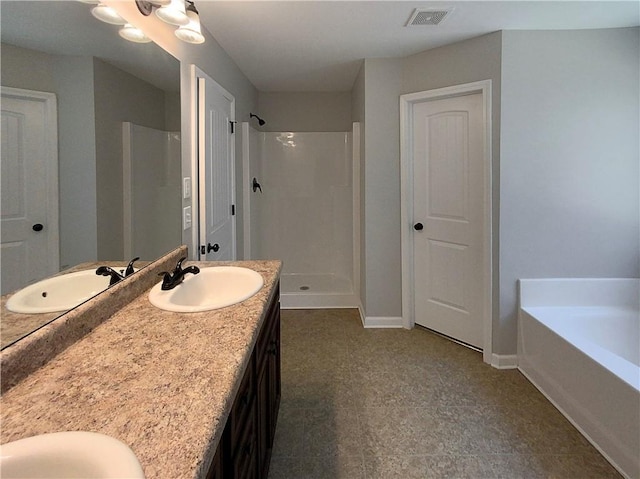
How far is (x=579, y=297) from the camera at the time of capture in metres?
2.41

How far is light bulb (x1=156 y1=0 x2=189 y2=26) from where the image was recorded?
1.54 meters

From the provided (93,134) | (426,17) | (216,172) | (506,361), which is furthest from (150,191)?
(506,361)

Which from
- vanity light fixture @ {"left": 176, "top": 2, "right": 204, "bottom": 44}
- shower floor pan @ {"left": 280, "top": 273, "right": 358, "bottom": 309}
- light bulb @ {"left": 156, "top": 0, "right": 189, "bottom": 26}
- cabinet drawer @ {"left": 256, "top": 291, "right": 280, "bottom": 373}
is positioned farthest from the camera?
shower floor pan @ {"left": 280, "top": 273, "right": 358, "bottom": 309}

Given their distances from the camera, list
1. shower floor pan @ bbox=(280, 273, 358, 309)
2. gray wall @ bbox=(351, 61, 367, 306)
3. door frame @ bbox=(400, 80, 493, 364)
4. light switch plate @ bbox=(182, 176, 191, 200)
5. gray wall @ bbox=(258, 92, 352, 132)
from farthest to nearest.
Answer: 1. gray wall @ bbox=(258, 92, 352, 132)
2. shower floor pan @ bbox=(280, 273, 358, 309)
3. gray wall @ bbox=(351, 61, 367, 306)
4. door frame @ bbox=(400, 80, 493, 364)
5. light switch plate @ bbox=(182, 176, 191, 200)

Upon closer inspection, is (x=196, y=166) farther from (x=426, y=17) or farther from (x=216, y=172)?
(x=426, y=17)

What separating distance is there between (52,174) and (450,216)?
2534 mm

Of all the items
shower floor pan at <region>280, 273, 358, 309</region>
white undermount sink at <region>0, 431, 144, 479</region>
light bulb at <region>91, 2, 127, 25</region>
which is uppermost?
light bulb at <region>91, 2, 127, 25</region>

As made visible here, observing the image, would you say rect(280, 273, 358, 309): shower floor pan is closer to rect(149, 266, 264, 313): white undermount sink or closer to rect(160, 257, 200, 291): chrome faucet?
rect(149, 266, 264, 313): white undermount sink

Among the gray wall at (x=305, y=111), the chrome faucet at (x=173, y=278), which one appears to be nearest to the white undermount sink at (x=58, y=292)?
the chrome faucet at (x=173, y=278)

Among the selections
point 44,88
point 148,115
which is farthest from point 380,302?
point 44,88

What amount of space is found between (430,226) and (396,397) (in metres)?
1.41

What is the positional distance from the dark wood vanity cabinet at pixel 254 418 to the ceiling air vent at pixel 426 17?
74.2 inches

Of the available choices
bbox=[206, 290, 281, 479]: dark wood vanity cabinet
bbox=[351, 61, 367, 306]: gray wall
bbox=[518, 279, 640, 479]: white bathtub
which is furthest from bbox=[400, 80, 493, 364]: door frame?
bbox=[206, 290, 281, 479]: dark wood vanity cabinet

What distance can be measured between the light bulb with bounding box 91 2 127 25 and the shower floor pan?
108 inches
